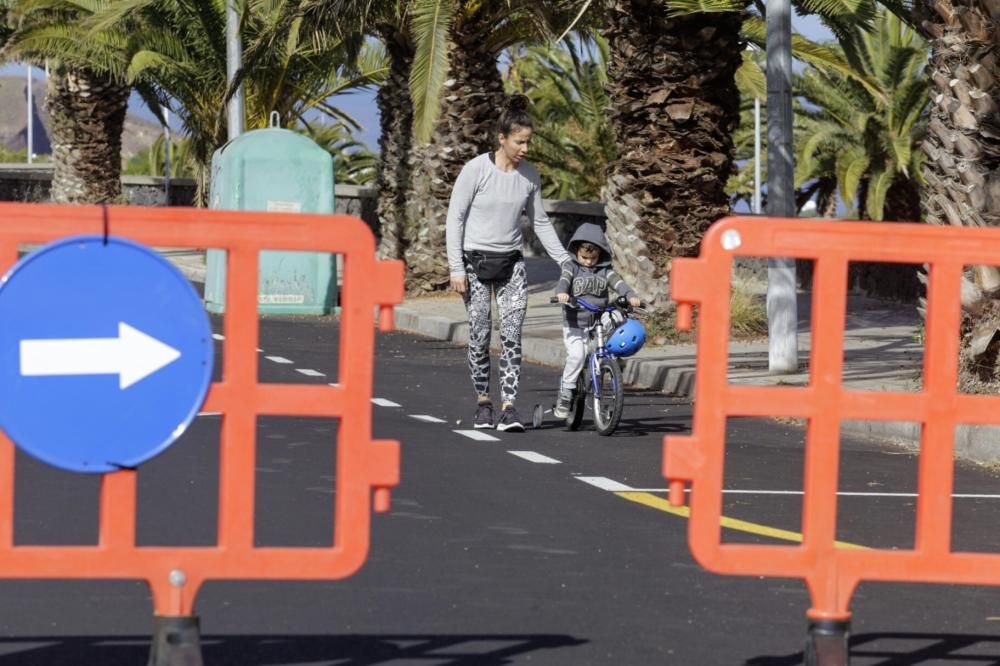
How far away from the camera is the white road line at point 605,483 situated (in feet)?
32.0

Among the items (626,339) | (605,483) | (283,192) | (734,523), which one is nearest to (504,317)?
(626,339)

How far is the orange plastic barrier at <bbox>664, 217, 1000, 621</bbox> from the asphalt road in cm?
53

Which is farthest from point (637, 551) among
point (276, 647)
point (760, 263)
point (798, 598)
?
point (760, 263)

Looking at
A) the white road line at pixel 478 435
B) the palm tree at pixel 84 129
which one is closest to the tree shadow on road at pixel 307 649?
the white road line at pixel 478 435

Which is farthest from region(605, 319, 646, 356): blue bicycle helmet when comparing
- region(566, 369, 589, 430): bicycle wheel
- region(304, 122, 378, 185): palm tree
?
region(304, 122, 378, 185): palm tree

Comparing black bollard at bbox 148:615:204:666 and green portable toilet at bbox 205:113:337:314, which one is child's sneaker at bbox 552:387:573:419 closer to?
black bollard at bbox 148:615:204:666

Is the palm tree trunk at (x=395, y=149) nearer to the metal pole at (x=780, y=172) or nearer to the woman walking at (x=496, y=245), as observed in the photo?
the metal pole at (x=780, y=172)

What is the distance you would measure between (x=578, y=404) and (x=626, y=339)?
60 centimetres

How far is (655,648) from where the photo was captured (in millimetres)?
6066

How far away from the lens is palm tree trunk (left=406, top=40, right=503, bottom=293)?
1027 inches

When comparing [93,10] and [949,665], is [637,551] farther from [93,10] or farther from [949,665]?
[93,10]

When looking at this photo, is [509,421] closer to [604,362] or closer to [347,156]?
[604,362]

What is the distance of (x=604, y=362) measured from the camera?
12.3 meters

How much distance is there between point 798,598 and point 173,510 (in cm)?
286
